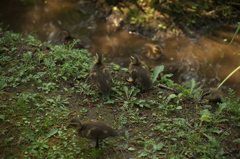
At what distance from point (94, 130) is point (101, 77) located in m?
1.56

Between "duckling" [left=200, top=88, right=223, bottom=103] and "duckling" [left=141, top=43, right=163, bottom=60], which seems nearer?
"duckling" [left=200, top=88, right=223, bottom=103]

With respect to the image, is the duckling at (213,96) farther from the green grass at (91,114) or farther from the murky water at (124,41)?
the murky water at (124,41)

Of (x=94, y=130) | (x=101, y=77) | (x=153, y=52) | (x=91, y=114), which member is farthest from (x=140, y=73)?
(x=153, y=52)

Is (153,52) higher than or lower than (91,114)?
lower

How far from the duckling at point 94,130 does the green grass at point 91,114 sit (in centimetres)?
23

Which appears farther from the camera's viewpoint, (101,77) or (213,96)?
(213,96)

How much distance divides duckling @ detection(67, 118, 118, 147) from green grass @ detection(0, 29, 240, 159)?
0.23 m

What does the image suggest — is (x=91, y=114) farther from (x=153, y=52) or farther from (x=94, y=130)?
(x=153, y=52)

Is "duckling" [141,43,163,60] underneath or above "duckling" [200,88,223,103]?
underneath

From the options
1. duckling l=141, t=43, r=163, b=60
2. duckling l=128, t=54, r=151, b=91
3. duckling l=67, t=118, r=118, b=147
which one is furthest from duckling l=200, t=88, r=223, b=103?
duckling l=141, t=43, r=163, b=60

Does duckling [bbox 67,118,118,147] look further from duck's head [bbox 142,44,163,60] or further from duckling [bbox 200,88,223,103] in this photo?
duck's head [bbox 142,44,163,60]

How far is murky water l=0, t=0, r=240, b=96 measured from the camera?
25.2 ft

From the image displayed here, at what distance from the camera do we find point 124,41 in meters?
9.59

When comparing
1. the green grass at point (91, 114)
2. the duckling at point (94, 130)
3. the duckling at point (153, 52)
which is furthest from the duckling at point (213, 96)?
the duckling at point (153, 52)
